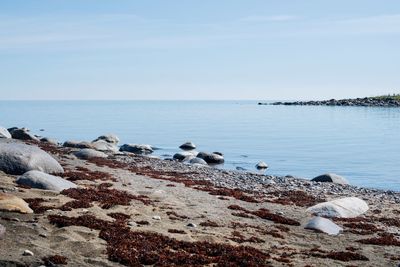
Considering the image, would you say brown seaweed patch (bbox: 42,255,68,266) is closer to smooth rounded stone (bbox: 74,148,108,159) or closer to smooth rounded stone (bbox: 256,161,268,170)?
smooth rounded stone (bbox: 74,148,108,159)

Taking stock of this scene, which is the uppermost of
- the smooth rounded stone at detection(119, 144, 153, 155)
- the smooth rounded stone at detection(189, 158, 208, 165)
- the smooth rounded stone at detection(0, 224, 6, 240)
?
the smooth rounded stone at detection(0, 224, 6, 240)

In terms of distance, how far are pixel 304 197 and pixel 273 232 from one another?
9.68 m

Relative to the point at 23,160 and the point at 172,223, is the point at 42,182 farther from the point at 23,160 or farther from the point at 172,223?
the point at 172,223

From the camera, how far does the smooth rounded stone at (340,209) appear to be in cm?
2119

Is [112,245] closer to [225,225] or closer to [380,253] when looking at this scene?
[225,225]

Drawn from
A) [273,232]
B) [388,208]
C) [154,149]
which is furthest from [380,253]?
[154,149]

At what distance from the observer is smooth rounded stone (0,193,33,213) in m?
14.1

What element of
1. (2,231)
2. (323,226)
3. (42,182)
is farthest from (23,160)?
(323,226)

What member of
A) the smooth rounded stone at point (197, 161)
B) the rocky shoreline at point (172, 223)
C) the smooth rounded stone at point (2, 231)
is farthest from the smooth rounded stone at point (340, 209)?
the smooth rounded stone at point (197, 161)

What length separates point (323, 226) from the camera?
17.6 metres

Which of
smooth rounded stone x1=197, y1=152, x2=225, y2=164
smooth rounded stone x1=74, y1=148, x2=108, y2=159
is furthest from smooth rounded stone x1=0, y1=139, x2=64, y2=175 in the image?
smooth rounded stone x1=197, y1=152, x2=225, y2=164

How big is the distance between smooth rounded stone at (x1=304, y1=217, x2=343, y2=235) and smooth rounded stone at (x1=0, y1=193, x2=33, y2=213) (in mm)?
9861

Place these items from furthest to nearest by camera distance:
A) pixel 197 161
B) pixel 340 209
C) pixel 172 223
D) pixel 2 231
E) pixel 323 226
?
pixel 197 161 < pixel 340 209 < pixel 323 226 < pixel 172 223 < pixel 2 231

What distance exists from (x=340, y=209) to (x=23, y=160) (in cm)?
1475
